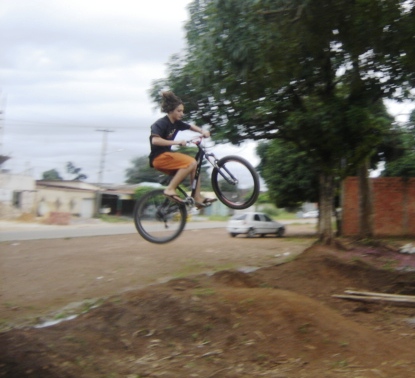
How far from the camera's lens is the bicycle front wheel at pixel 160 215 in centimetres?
783

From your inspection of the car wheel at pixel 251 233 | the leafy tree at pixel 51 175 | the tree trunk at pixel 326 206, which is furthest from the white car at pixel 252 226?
the leafy tree at pixel 51 175

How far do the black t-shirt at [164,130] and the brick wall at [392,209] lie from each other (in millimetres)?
18845

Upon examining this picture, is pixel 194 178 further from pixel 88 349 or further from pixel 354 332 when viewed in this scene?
pixel 354 332

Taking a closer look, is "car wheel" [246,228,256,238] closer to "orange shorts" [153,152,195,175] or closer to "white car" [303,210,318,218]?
"orange shorts" [153,152,195,175]

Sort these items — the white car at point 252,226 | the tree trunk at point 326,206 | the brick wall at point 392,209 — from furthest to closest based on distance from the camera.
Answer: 1. the white car at point 252,226
2. the brick wall at point 392,209
3. the tree trunk at point 326,206

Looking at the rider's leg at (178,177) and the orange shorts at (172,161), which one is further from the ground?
the orange shorts at (172,161)

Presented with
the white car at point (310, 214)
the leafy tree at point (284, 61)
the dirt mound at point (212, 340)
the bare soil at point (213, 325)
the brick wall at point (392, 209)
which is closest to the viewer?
the dirt mound at point (212, 340)

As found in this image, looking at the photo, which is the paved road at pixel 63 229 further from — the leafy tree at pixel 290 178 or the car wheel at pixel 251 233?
the leafy tree at pixel 290 178

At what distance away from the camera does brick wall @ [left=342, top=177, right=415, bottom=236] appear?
2483 centimetres

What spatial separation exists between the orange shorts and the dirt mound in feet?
9.05

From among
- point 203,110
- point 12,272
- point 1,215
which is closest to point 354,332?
point 203,110

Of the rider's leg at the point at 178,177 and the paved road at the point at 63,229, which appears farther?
the paved road at the point at 63,229

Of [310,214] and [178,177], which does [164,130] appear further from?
[310,214]

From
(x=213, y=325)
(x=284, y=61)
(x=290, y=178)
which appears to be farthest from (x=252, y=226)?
(x=213, y=325)
